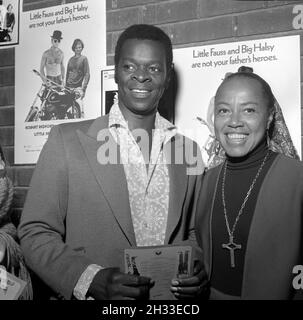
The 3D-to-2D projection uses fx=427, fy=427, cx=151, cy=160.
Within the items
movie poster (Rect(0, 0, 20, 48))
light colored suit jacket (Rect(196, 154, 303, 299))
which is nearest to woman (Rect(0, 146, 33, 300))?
movie poster (Rect(0, 0, 20, 48))

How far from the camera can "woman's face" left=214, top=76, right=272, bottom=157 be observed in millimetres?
1547

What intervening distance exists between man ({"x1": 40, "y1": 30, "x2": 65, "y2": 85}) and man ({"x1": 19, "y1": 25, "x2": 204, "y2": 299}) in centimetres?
66

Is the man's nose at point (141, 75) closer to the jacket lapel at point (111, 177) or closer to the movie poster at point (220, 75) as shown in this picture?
the jacket lapel at point (111, 177)

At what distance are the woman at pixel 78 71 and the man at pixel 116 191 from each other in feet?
1.77

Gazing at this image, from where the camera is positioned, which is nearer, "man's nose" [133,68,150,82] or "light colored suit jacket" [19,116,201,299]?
"light colored suit jacket" [19,116,201,299]

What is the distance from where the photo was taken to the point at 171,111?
2059 millimetres

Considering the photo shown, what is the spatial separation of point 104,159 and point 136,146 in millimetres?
147

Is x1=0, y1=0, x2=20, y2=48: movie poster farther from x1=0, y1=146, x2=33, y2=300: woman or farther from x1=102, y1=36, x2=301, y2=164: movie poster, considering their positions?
x1=0, y1=146, x2=33, y2=300: woman

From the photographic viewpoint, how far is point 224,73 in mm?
1957

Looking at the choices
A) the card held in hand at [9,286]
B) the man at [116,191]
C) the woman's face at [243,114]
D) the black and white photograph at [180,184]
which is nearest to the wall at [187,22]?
the black and white photograph at [180,184]

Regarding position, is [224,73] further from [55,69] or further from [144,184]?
[55,69]

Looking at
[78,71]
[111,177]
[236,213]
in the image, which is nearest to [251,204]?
[236,213]

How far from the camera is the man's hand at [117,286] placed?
1.46 meters
